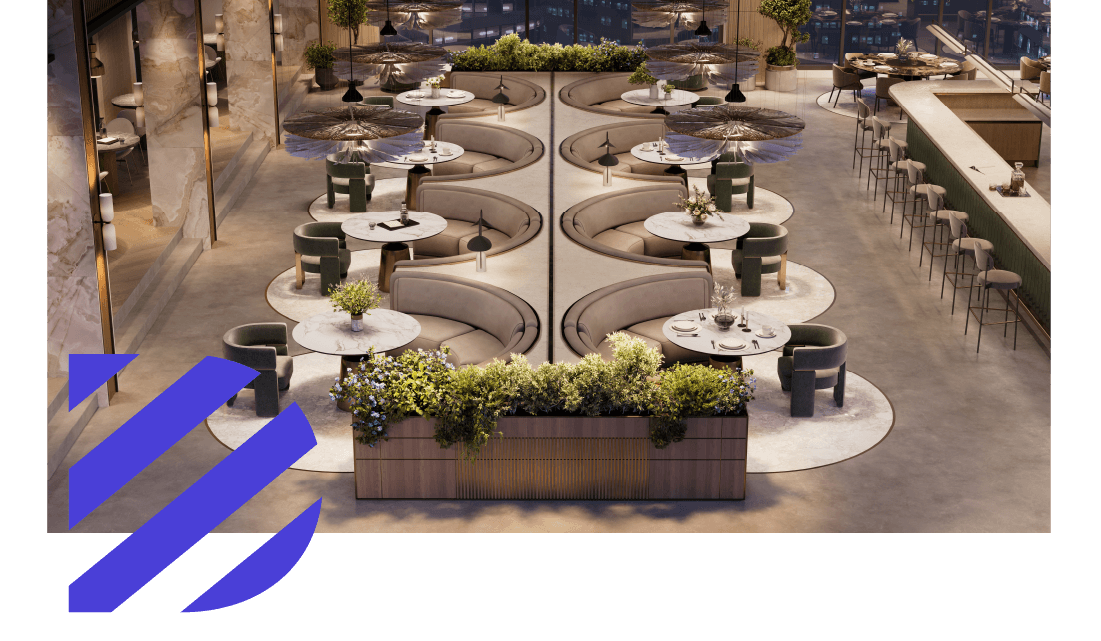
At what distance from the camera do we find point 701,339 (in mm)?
9352

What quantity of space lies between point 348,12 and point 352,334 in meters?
12.3

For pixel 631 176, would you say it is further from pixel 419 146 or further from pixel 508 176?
pixel 419 146

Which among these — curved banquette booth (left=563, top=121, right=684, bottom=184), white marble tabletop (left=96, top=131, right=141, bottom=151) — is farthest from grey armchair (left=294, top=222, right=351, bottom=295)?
white marble tabletop (left=96, top=131, right=141, bottom=151)

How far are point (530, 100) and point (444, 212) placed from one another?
408 centimetres

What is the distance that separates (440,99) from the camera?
52.3 feet

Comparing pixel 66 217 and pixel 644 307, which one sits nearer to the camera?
pixel 66 217

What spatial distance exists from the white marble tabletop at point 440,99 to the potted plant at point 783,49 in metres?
6.93

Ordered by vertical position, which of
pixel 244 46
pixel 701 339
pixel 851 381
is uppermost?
pixel 244 46

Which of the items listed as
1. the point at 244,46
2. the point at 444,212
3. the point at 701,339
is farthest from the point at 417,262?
the point at 244,46

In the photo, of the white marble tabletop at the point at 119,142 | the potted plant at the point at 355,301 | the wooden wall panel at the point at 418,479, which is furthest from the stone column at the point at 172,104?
the wooden wall panel at the point at 418,479

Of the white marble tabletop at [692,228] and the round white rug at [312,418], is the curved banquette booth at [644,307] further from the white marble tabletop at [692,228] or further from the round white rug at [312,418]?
the round white rug at [312,418]

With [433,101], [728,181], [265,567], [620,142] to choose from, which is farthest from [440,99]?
[265,567]

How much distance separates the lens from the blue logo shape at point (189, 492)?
742 centimetres

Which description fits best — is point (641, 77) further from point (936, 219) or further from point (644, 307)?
point (644, 307)
